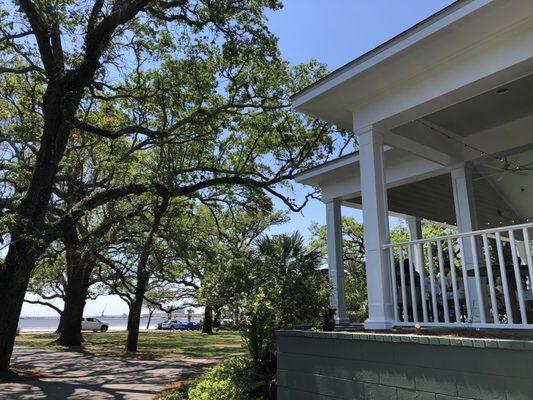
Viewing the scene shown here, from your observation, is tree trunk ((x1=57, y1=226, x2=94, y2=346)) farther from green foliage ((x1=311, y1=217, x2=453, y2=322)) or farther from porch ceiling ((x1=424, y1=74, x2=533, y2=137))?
porch ceiling ((x1=424, y1=74, x2=533, y2=137))

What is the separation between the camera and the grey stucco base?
3.63 meters

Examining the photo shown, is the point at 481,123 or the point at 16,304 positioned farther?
the point at 16,304

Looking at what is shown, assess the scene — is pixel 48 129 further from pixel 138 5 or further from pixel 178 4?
pixel 178 4

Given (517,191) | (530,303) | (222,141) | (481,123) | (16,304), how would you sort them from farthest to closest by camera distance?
(222,141) → (16,304) → (517,191) → (481,123) → (530,303)

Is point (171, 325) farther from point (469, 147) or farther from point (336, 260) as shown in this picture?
point (469, 147)

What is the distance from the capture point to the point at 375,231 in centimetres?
600

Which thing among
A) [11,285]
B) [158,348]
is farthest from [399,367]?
[158,348]

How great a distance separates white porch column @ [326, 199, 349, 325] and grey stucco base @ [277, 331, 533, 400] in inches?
147

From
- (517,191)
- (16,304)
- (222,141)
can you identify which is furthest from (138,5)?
(517,191)

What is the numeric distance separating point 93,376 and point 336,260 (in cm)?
755

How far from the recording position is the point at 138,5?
35.3 ft

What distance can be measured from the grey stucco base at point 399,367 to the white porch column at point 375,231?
2.75ft

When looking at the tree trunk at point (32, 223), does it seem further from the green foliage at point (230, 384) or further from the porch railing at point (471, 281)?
the porch railing at point (471, 281)

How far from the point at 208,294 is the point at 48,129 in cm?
696
